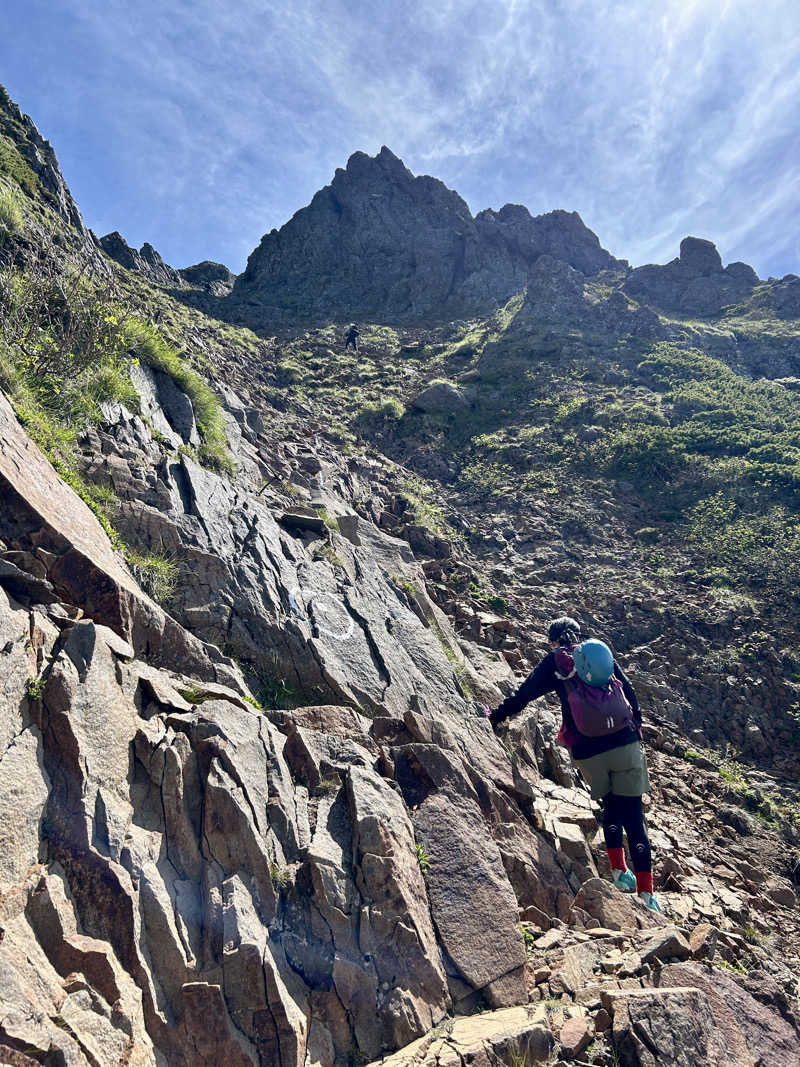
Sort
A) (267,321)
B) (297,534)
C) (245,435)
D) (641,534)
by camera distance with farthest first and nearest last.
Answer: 1. (267,321)
2. (641,534)
3. (245,435)
4. (297,534)

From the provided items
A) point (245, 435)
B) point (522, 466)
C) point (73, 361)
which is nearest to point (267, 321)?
point (522, 466)

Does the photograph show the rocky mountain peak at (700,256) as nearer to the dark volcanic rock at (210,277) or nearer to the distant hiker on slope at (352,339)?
the distant hiker on slope at (352,339)

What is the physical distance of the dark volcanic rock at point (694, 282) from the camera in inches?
1587

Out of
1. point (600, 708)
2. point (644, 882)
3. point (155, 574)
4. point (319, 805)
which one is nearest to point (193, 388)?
point (155, 574)

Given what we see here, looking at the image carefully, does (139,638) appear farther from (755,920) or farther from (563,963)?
(755,920)

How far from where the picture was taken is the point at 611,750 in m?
5.56

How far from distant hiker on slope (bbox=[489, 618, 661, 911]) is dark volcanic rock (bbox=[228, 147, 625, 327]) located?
36.9m

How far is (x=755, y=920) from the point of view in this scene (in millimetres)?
6527

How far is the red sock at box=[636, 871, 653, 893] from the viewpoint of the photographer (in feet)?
18.1

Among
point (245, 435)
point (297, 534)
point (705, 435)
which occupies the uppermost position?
point (705, 435)

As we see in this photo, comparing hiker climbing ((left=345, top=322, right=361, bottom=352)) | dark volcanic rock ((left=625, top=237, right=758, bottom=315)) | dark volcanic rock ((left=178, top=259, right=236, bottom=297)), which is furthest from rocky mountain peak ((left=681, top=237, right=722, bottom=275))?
dark volcanic rock ((left=178, top=259, right=236, bottom=297))

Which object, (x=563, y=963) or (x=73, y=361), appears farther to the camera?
(x=73, y=361)

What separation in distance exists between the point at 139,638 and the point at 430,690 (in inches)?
156

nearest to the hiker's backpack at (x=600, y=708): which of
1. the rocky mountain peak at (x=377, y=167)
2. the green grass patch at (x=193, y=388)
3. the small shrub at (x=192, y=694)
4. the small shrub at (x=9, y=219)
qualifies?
the small shrub at (x=192, y=694)
